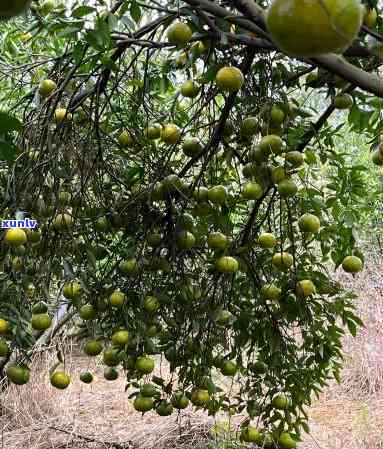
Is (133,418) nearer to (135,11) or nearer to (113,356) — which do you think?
(113,356)

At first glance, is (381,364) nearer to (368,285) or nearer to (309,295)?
(368,285)

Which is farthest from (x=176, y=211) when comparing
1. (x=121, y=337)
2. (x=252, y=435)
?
(x=252, y=435)

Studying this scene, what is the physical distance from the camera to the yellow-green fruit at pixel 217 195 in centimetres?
207

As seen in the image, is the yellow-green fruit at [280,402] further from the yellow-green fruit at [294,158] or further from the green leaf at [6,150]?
the green leaf at [6,150]

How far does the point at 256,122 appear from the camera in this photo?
1974 mm

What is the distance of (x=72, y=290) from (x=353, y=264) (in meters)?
1.02

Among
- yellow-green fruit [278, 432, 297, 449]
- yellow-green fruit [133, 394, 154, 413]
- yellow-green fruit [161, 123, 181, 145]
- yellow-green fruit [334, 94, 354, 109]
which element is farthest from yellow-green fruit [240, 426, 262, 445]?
yellow-green fruit [334, 94, 354, 109]

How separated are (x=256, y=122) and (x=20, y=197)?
2.66 feet

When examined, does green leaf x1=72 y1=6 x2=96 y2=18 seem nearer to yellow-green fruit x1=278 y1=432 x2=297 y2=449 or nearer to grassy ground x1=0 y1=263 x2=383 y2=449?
yellow-green fruit x1=278 y1=432 x2=297 y2=449

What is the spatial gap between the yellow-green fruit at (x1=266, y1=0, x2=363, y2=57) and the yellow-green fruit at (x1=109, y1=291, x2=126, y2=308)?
1457 mm

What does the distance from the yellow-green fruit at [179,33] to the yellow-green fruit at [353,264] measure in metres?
1.02

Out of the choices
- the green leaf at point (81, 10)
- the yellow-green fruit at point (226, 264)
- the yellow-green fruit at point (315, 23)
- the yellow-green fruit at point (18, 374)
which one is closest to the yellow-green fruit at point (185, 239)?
the yellow-green fruit at point (226, 264)

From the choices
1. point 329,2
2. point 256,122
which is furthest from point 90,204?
point 329,2

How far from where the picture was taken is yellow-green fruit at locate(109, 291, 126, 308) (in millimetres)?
2000
